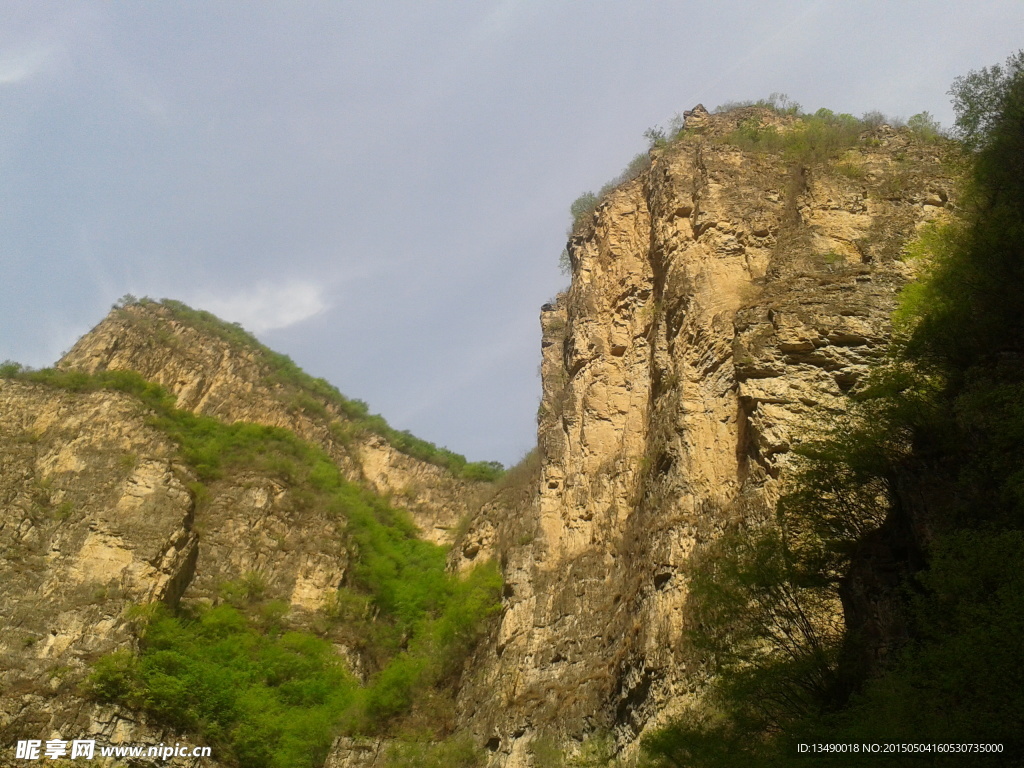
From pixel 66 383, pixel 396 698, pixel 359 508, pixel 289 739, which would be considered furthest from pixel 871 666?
pixel 66 383

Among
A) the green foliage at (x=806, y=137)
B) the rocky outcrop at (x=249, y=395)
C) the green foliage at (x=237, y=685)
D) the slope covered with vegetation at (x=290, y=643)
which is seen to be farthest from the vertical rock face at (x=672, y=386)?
the rocky outcrop at (x=249, y=395)

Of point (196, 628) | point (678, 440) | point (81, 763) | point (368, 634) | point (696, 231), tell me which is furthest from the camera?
point (368, 634)

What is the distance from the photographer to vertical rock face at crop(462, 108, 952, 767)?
17.0 m

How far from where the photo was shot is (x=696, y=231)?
22781mm

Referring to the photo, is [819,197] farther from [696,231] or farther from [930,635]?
[930,635]

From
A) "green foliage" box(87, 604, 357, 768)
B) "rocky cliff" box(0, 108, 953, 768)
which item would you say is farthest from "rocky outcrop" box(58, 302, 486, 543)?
"green foliage" box(87, 604, 357, 768)

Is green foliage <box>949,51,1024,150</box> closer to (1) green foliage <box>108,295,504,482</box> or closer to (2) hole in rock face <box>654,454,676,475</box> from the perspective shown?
(2) hole in rock face <box>654,454,676,475</box>

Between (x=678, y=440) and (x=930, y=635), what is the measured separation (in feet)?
28.1

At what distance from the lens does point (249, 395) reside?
39812 millimetres

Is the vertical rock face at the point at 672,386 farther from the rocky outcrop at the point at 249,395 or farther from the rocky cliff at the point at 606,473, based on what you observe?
the rocky outcrop at the point at 249,395

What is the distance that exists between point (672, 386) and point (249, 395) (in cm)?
2604

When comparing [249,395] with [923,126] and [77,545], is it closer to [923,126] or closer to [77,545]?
[77,545]

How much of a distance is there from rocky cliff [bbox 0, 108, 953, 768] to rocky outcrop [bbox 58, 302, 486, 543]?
485 cm

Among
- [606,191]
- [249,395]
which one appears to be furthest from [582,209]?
[249,395]
